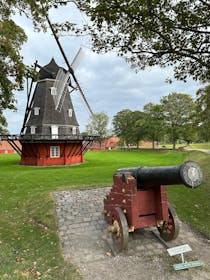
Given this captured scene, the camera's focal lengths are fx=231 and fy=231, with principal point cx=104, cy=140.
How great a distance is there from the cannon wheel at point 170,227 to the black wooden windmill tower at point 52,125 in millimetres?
18646

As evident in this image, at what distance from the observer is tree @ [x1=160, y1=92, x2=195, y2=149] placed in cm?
4564

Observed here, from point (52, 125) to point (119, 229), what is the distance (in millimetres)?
21137

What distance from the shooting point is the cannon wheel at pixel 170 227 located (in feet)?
17.6

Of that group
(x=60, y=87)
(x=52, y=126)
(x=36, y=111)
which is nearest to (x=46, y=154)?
(x=52, y=126)

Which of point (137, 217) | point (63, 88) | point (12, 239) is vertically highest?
point (63, 88)

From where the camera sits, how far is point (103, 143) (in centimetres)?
8100

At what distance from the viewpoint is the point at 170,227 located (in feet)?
18.0

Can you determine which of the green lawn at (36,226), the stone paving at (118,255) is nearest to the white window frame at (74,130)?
the green lawn at (36,226)

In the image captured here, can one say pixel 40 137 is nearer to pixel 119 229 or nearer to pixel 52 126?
pixel 52 126

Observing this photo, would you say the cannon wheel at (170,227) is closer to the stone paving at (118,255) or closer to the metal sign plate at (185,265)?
the stone paving at (118,255)

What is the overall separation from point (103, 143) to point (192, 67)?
239 ft

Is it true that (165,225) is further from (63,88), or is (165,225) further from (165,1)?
(63,88)

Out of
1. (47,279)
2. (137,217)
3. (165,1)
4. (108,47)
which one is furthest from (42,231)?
(165,1)

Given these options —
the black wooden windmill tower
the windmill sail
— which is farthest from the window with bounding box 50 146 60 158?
the windmill sail
